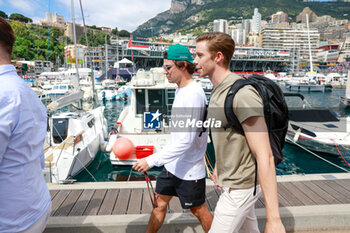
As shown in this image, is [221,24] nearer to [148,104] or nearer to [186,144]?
[148,104]

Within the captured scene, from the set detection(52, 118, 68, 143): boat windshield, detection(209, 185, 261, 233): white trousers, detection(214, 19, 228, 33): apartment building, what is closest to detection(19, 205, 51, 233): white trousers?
detection(209, 185, 261, 233): white trousers

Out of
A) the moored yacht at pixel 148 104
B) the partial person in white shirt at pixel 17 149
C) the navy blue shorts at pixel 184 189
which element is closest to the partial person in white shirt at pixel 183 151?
the navy blue shorts at pixel 184 189

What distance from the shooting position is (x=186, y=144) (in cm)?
196

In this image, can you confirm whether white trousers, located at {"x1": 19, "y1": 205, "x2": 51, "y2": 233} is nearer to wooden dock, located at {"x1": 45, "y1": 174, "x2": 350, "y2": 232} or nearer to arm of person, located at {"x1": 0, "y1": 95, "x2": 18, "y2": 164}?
arm of person, located at {"x1": 0, "y1": 95, "x2": 18, "y2": 164}

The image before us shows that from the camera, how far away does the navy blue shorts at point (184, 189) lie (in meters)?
2.14

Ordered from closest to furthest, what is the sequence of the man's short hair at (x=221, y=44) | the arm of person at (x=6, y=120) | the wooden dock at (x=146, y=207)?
the arm of person at (x=6, y=120), the man's short hair at (x=221, y=44), the wooden dock at (x=146, y=207)

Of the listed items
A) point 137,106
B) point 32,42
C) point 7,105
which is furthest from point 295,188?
point 32,42

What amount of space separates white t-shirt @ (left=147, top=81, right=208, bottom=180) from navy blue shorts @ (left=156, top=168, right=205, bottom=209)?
0.20 feet

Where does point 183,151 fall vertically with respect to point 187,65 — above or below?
below

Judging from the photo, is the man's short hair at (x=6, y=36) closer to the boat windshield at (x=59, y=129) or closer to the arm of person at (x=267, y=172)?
the arm of person at (x=267, y=172)

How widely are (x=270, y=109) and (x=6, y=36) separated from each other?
61.4 inches

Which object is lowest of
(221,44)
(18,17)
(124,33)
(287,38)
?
(221,44)

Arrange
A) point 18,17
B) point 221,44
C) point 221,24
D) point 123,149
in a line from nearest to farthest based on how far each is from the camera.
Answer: point 221,44
point 123,149
point 18,17
point 221,24

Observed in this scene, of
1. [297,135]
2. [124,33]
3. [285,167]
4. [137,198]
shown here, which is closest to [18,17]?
[124,33]
